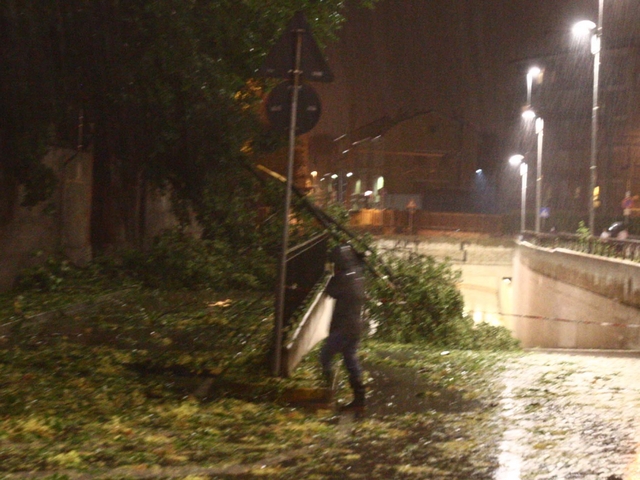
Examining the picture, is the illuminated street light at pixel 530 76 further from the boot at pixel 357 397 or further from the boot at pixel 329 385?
the boot at pixel 357 397

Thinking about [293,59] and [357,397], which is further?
[293,59]

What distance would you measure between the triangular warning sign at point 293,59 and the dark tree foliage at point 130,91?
15.5 ft

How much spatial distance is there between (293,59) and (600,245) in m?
16.2

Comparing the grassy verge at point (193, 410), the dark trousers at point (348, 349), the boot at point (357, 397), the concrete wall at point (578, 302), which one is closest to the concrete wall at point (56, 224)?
the grassy verge at point (193, 410)

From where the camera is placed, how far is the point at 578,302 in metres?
21.1

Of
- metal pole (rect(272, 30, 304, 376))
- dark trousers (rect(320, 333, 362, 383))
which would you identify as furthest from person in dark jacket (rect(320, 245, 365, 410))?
metal pole (rect(272, 30, 304, 376))

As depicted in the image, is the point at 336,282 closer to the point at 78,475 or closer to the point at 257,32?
the point at 78,475

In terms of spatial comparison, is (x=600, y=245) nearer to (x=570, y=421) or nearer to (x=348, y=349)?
(x=570, y=421)

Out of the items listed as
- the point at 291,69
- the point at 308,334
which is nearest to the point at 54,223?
the point at 308,334

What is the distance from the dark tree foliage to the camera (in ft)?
36.2

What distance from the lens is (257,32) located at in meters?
15.8

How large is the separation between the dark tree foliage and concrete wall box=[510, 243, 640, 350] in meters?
6.69

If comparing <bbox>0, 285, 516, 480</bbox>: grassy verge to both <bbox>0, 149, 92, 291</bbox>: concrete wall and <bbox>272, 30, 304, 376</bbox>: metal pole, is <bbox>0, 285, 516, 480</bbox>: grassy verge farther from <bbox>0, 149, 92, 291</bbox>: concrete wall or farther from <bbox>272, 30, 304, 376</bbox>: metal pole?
<bbox>0, 149, 92, 291</bbox>: concrete wall

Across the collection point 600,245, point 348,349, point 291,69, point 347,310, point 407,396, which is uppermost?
point 291,69
